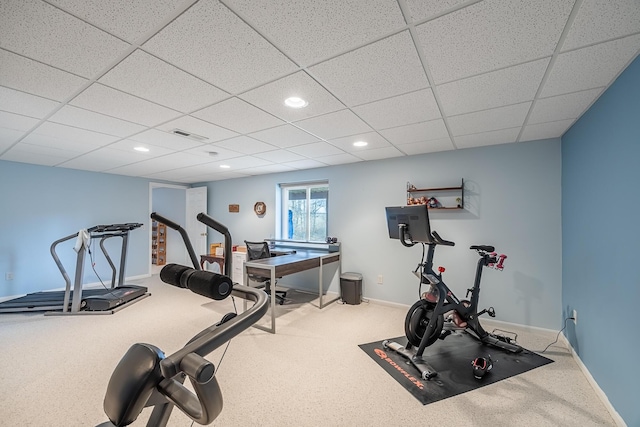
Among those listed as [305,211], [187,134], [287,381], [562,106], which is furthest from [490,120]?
[305,211]

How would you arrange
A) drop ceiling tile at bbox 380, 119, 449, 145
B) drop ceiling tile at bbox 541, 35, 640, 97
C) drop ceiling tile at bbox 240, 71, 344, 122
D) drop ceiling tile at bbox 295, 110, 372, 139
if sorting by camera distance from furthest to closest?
1. drop ceiling tile at bbox 380, 119, 449, 145
2. drop ceiling tile at bbox 295, 110, 372, 139
3. drop ceiling tile at bbox 240, 71, 344, 122
4. drop ceiling tile at bbox 541, 35, 640, 97

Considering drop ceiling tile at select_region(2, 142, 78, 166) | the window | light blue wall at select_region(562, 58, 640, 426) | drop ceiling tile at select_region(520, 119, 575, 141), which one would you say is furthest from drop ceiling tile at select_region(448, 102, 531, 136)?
drop ceiling tile at select_region(2, 142, 78, 166)

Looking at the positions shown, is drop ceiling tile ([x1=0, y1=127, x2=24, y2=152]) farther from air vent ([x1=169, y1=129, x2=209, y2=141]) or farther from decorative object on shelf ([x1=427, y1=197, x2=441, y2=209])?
decorative object on shelf ([x1=427, y1=197, x2=441, y2=209])

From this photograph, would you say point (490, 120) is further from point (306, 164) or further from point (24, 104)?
point (24, 104)

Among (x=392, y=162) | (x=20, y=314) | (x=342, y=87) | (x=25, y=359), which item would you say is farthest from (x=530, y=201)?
(x=20, y=314)

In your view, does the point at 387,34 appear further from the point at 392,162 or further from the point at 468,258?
the point at 468,258

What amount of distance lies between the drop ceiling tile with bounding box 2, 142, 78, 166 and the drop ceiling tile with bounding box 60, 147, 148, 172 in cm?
15

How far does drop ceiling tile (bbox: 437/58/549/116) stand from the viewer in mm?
1678

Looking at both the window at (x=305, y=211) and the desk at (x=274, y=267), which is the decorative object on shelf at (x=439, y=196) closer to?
the window at (x=305, y=211)

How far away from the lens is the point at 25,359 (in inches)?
100

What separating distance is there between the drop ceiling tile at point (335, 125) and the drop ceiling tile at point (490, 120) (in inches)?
34.1

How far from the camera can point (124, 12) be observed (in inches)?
46.7

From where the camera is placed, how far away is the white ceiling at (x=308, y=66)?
1200mm

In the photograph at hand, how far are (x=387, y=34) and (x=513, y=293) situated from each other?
336cm
